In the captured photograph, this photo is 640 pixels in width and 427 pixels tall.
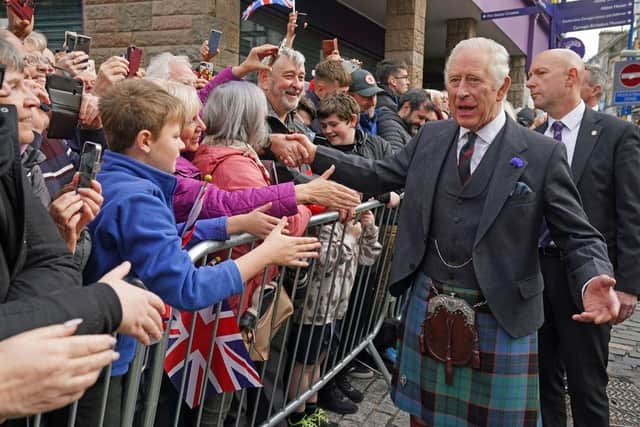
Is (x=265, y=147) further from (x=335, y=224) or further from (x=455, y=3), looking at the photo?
(x=455, y=3)

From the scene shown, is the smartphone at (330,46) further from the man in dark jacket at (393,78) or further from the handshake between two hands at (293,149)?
the handshake between two hands at (293,149)

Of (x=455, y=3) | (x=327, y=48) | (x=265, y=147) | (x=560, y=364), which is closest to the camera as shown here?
(x=265, y=147)

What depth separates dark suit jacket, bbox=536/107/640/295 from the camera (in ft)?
9.48

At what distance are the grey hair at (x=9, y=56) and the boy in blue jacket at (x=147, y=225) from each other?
0.36 metres

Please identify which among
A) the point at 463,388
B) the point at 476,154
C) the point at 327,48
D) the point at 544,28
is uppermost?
the point at 544,28

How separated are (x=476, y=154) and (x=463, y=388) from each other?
103 cm

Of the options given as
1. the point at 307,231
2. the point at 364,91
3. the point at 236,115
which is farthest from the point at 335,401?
the point at 364,91

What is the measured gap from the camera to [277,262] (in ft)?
6.71

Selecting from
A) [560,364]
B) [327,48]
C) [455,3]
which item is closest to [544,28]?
[455,3]

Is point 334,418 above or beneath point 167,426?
beneath

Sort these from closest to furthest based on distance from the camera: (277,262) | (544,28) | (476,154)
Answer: (277,262), (476,154), (544,28)

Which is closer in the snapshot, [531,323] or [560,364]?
[531,323]

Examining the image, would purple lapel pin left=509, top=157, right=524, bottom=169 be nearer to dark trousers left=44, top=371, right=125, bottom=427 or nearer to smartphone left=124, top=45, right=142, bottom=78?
dark trousers left=44, top=371, right=125, bottom=427

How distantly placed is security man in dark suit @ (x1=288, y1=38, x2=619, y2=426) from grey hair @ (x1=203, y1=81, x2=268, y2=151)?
809 mm
